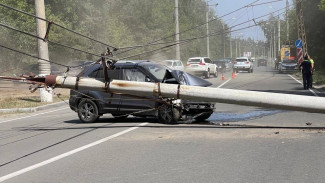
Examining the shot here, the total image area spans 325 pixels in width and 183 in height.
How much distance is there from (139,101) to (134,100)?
0.14m

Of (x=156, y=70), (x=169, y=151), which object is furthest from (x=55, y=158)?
(x=156, y=70)

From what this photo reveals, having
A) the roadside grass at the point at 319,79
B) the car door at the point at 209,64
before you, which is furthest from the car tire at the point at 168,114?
the car door at the point at 209,64

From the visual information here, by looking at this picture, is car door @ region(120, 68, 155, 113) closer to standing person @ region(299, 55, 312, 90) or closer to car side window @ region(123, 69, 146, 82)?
→ car side window @ region(123, 69, 146, 82)

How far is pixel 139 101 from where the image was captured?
38.7 feet

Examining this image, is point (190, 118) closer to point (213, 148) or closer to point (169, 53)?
point (213, 148)

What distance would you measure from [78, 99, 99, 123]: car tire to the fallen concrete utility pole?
193 cm

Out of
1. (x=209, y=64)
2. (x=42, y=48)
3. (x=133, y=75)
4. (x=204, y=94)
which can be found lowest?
(x=204, y=94)

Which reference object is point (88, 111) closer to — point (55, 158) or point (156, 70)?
point (156, 70)

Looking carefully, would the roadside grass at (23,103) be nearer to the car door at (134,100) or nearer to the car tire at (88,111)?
the car tire at (88,111)

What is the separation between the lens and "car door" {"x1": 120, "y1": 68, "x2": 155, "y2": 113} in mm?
11727

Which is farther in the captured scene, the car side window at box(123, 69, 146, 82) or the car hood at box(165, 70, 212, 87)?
the car side window at box(123, 69, 146, 82)

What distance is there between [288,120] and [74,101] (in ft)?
19.3

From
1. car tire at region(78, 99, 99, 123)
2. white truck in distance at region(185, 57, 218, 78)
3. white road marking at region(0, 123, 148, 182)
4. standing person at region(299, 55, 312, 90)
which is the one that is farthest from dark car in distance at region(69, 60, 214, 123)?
white truck in distance at region(185, 57, 218, 78)

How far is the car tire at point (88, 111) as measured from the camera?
12406 millimetres
